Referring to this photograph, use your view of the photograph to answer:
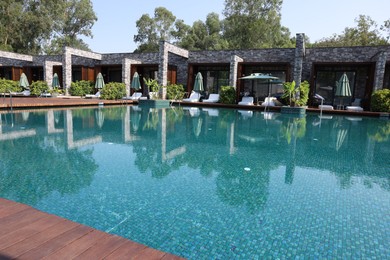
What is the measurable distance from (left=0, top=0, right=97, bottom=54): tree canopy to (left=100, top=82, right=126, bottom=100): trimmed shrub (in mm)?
21066

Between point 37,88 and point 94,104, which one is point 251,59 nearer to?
point 94,104

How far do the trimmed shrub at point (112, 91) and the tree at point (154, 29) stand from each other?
19.9 meters

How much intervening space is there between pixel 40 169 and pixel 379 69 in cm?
1668

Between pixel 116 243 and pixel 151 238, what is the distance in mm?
575

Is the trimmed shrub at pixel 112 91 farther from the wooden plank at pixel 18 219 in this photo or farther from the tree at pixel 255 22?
the tree at pixel 255 22

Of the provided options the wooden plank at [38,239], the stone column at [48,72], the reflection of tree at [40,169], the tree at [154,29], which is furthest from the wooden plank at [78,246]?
the tree at [154,29]

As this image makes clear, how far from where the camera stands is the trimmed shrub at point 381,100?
1419 centimetres

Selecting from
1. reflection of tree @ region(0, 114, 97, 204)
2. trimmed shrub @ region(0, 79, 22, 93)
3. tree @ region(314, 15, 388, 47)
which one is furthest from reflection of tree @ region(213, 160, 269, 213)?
tree @ region(314, 15, 388, 47)

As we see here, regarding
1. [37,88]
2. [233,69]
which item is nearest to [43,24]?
[37,88]

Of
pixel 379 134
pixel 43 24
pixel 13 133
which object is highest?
pixel 43 24

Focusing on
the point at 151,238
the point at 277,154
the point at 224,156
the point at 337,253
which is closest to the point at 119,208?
the point at 151,238

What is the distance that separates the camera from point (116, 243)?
2105mm

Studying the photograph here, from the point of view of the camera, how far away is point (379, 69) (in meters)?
14.9

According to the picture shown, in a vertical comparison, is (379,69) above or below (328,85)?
above
